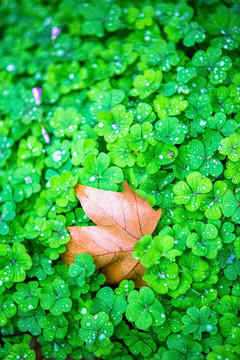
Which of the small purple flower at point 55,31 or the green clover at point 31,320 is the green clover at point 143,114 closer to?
the small purple flower at point 55,31

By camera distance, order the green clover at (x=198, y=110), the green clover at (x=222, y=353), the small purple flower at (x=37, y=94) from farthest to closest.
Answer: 1. the small purple flower at (x=37, y=94)
2. the green clover at (x=198, y=110)
3. the green clover at (x=222, y=353)

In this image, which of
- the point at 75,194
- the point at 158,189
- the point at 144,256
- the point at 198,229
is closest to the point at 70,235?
the point at 75,194

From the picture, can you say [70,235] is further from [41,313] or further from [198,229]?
[198,229]

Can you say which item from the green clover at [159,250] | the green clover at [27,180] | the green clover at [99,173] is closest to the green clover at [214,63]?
the green clover at [99,173]

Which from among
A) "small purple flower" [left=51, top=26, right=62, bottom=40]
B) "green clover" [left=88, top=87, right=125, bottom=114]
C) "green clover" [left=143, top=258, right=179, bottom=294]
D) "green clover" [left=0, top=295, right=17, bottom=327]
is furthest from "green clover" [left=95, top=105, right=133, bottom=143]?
"green clover" [left=0, top=295, right=17, bottom=327]

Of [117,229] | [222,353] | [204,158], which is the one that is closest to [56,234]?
[117,229]

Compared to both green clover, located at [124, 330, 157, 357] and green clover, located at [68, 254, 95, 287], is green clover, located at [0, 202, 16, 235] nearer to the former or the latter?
green clover, located at [68, 254, 95, 287]
